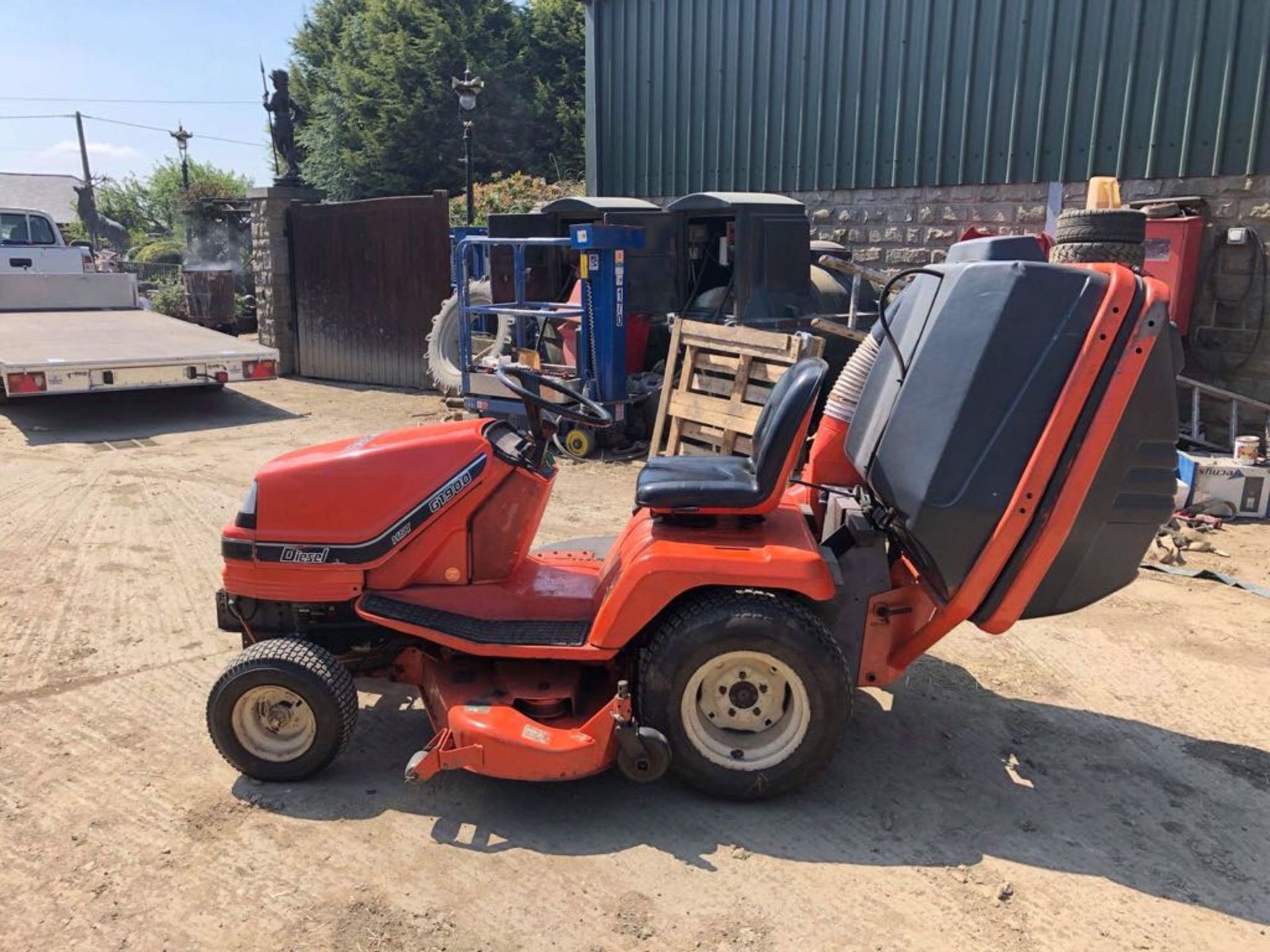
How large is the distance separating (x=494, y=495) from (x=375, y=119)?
29.4m

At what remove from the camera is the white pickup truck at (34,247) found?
44.9 ft

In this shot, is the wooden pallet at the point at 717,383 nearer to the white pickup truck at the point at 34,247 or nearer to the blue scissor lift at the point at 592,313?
the blue scissor lift at the point at 592,313

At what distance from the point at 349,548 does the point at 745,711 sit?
1453 millimetres

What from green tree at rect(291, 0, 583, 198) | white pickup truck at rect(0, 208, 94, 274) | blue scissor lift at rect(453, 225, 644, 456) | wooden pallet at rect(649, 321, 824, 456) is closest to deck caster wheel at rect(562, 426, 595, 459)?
blue scissor lift at rect(453, 225, 644, 456)

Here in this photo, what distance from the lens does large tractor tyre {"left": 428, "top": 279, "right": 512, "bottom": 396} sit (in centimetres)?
1091

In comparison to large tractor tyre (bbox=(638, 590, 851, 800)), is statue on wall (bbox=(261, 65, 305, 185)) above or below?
above

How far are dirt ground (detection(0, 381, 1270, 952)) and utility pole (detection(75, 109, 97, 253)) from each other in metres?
32.5

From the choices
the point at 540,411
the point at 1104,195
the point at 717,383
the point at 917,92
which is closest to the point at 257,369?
the point at 717,383

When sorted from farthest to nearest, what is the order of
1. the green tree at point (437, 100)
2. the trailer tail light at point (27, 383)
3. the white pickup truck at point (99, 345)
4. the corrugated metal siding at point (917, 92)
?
the green tree at point (437, 100) < the white pickup truck at point (99, 345) < the trailer tail light at point (27, 383) < the corrugated metal siding at point (917, 92)

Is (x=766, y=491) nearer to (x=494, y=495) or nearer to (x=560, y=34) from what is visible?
(x=494, y=495)

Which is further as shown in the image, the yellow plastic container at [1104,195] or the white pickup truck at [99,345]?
the white pickup truck at [99,345]

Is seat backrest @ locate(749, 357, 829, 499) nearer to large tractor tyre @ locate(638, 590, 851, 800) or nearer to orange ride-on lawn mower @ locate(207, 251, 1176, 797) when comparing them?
orange ride-on lawn mower @ locate(207, 251, 1176, 797)

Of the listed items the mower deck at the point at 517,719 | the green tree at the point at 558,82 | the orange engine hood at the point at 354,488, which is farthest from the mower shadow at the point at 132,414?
the green tree at the point at 558,82

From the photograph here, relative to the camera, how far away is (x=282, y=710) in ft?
→ 11.2
